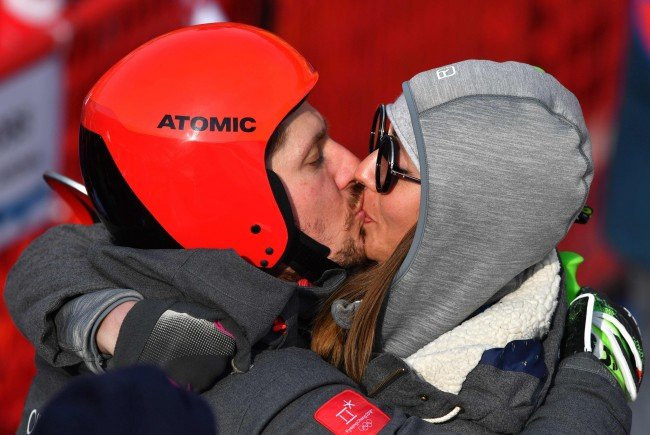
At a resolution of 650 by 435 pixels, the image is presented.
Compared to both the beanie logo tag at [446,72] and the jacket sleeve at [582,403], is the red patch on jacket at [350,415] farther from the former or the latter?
the beanie logo tag at [446,72]

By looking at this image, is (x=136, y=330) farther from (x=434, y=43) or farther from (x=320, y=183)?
(x=434, y=43)

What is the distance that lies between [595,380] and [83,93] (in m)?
2.76

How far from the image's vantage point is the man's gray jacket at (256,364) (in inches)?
74.9

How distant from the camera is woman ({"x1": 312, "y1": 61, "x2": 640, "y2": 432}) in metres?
2.19

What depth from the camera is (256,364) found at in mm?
2057

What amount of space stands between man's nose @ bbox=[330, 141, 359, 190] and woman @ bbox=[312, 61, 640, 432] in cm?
10

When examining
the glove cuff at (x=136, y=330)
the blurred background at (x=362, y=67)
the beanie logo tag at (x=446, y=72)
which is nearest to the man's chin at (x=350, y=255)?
the beanie logo tag at (x=446, y=72)

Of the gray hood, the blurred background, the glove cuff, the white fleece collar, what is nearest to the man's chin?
the gray hood

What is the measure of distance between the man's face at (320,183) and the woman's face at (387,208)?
0.04m

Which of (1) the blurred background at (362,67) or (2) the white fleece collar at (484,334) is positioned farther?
(1) the blurred background at (362,67)

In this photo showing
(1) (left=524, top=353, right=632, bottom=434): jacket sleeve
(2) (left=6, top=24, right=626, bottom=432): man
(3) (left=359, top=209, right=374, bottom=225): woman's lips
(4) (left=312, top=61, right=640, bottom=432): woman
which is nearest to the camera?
(2) (left=6, top=24, right=626, bottom=432): man

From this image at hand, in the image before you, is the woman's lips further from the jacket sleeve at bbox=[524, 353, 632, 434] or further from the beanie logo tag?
the jacket sleeve at bbox=[524, 353, 632, 434]

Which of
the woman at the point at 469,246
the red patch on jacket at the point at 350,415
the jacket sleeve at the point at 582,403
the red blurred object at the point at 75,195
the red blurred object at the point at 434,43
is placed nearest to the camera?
the red patch on jacket at the point at 350,415

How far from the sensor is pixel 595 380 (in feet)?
7.41
